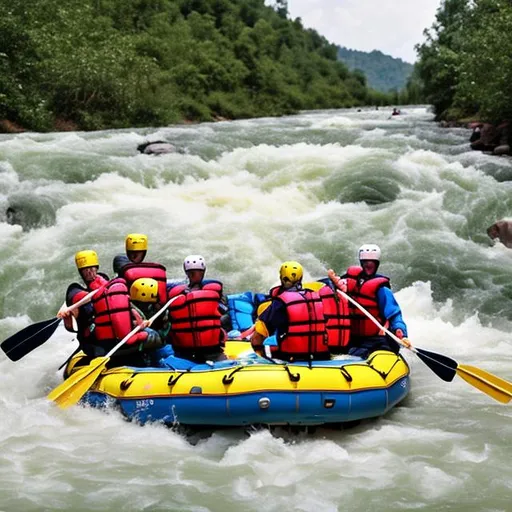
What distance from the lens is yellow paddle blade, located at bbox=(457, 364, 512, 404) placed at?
5254 mm

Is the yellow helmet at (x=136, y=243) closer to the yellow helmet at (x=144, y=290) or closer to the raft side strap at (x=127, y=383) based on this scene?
the yellow helmet at (x=144, y=290)

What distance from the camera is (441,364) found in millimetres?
5484

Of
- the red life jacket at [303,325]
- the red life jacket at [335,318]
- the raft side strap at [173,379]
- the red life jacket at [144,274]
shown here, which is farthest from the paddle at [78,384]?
the red life jacket at [335,318]

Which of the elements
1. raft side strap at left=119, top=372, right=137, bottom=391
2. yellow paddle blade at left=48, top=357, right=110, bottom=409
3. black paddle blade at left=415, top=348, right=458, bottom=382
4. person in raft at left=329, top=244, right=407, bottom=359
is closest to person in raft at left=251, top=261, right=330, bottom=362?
person in raft at left=329, top=244, right=407, bottom=359

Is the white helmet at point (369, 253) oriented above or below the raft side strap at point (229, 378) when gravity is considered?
above

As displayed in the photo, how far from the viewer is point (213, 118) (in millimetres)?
30609

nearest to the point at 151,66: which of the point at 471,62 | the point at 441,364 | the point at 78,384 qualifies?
the point at 471,62

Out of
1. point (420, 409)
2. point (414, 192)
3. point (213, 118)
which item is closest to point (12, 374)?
point (420, 409)

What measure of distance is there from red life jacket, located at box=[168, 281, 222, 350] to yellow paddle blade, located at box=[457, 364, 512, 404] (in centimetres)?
192

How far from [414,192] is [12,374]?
754 centimetres

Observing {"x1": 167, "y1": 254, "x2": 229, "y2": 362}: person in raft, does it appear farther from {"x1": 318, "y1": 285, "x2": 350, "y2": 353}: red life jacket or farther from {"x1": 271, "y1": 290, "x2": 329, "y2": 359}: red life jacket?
{"x1": 318, "y1": 285, "x2": 350, "y2": 353}: red life jacket

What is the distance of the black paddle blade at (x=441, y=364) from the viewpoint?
5.45 m

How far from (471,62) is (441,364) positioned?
1348 cm

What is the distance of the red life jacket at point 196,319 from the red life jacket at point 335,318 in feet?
2.79
